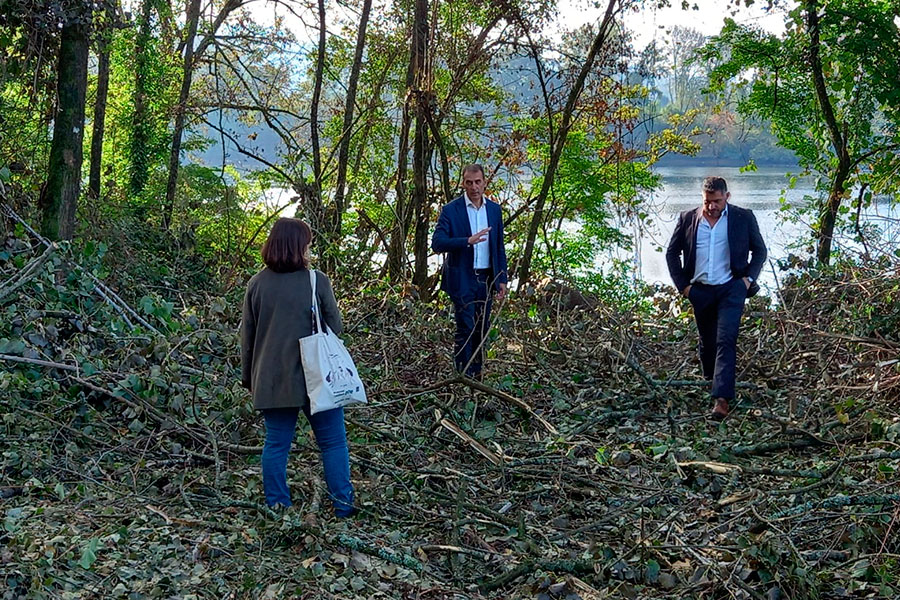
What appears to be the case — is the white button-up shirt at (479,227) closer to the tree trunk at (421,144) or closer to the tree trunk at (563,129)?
the tree trunk at (421,144)

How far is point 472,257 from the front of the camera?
766cm

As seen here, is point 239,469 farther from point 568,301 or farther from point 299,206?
point 299,206

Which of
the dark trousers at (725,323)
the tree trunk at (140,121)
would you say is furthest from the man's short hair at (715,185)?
the tree trunk at (140,121)

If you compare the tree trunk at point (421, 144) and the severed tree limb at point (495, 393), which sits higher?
the tree trunk at point (421, 144)

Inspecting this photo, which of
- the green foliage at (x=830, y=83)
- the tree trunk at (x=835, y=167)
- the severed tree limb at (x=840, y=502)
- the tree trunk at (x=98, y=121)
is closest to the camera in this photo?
the severed tree limb at (x=840, y=502)

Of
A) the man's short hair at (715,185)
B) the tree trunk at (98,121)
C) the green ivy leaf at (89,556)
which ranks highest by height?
the tree trunk at (98,121)

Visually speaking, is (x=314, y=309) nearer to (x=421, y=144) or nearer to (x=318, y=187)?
(x=421, y=144)

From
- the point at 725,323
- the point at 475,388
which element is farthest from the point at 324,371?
the point at 725,323

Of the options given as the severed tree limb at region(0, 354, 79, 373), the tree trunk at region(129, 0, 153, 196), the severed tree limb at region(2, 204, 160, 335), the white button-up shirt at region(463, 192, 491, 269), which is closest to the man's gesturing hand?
the white button-up shirt at region(463, 192, 491, 269)

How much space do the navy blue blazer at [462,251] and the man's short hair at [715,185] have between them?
165cm

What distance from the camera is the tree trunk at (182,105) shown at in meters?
16.0

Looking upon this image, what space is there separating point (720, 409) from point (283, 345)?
3.76m

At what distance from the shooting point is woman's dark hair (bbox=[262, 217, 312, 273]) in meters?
4.85

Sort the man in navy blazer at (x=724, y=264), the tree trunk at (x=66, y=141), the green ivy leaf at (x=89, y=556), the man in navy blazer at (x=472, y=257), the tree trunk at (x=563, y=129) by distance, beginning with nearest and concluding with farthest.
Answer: the green ivy leaf at (x=89, y=556), the man in navy blazer at (x=724, y=264), the man in navy blazer at (x=472, y=257), the tree trunk at (x=66, y=141), the tree trunk at (x=563, y=129)
